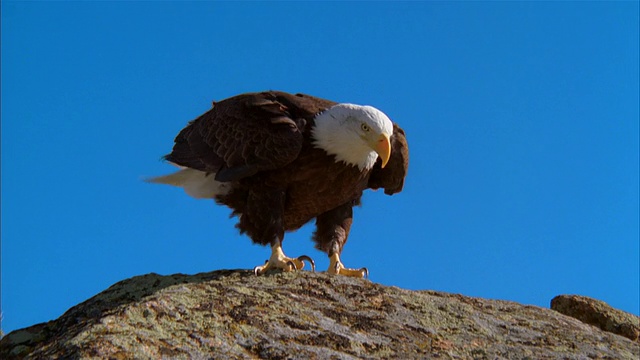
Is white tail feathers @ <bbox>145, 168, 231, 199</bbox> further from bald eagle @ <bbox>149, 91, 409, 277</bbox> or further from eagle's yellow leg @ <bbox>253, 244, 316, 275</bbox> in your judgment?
eagle's yellow leg @ <bbox>253, 244, 316, 275</bbox>

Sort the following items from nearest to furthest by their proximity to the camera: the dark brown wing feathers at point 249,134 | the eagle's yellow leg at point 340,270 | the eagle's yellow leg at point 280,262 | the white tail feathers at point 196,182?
the eagle's yellow leg at point 280,262 → the dark brown wing feathers at point 249,134 → the eagle's yellow leg at point 340,270 → the white tail feathers at point 196,182

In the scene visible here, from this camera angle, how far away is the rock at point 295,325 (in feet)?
12.9

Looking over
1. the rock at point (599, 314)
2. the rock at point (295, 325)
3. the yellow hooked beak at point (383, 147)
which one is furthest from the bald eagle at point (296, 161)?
the rock at point (599, 314)

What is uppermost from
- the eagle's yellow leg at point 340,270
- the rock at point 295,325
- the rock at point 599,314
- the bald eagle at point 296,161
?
the bald eagle at point 296,161

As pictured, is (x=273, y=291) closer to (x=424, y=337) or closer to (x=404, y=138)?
(x=424, y=337)

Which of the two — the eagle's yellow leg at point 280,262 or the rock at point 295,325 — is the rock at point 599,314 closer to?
the rock at point 295,325

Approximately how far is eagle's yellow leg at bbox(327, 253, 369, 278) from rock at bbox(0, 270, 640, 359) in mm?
1110

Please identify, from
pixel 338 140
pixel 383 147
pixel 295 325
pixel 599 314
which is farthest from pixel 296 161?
pixel 599 314

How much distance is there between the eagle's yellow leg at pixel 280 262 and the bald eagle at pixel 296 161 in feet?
0.04

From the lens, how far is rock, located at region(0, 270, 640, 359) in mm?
3941

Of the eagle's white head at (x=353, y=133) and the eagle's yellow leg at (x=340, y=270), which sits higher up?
the eagle's white head at (x=353, y=133)

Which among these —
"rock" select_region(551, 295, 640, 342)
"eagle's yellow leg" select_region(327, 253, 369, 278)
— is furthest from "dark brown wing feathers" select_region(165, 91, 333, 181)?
"rock" select_region(551, 295, 640, 342)

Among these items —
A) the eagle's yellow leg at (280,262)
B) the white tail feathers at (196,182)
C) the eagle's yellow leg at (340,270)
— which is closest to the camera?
the eagle's yellow leg at (280,262)

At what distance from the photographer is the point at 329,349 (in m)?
4.10
